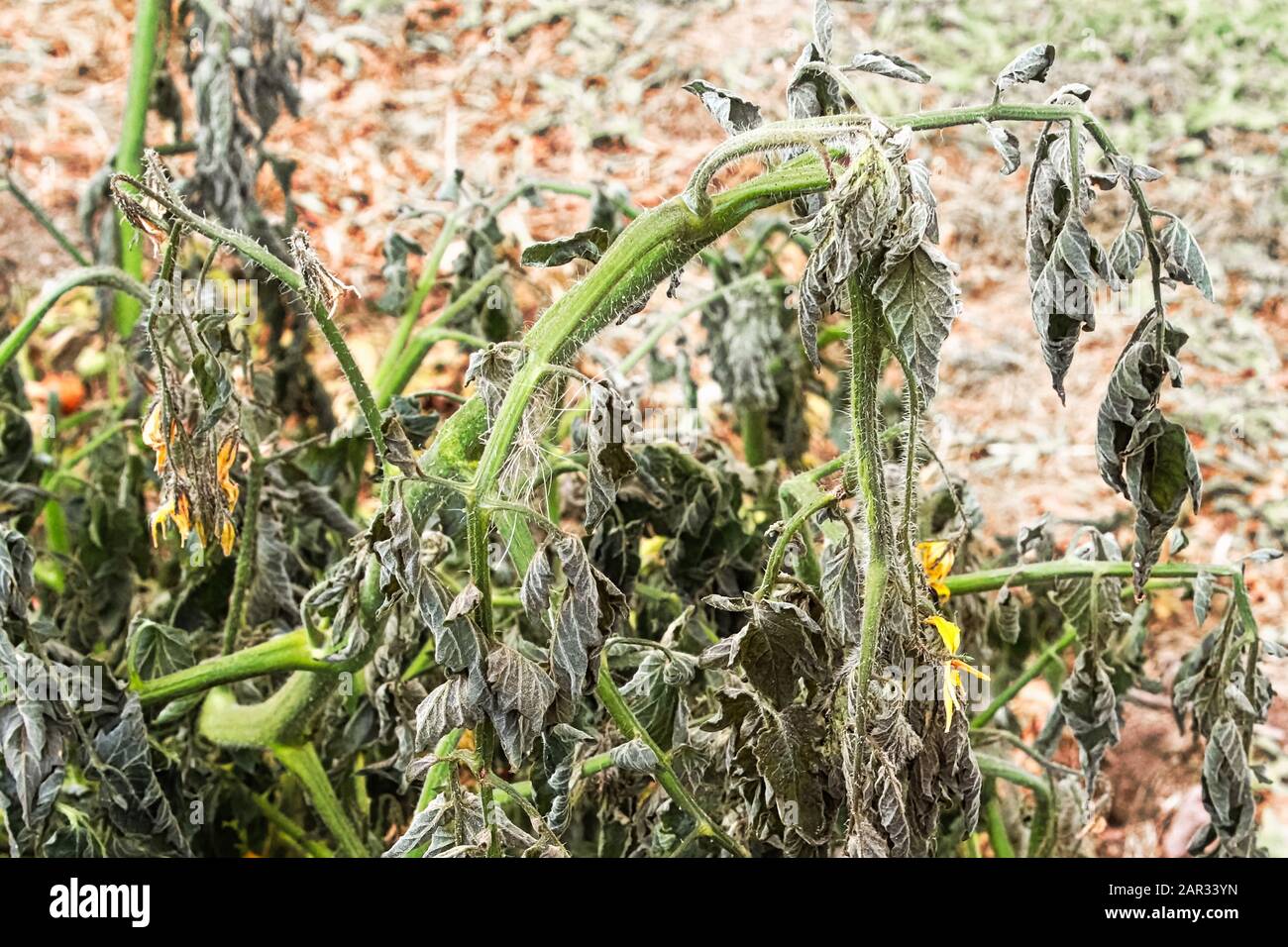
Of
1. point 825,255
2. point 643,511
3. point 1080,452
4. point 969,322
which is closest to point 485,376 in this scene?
point 825,255

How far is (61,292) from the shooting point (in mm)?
1300

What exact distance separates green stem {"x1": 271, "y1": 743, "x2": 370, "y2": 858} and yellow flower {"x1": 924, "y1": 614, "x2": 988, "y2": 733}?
0.78 metres

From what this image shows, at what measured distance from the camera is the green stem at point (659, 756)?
1.16 meters

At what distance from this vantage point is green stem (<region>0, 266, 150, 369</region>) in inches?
49.9

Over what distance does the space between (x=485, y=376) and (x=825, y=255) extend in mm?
263

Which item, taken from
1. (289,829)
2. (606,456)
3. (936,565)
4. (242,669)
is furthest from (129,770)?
(936,565)

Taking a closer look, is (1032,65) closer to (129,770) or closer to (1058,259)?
(1058,259)

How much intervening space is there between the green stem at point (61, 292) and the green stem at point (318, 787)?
1.70ft

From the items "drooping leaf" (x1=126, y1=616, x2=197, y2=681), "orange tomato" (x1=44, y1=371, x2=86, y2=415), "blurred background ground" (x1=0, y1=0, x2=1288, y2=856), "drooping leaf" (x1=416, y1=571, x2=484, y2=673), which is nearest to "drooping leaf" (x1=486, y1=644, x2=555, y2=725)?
"drooping leaf" (x1=416, y1=571, x2=484, y2=673)

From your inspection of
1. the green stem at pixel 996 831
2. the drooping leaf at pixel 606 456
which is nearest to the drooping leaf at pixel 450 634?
the drooping leaf at pixel 606 456

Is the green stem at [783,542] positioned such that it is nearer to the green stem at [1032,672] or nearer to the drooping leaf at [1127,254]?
the drooping leaf at [1127,254]

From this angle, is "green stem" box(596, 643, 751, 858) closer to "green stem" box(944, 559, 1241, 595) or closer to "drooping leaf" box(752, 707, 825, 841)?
"drooping leaf" box(752, 707, 825, 841)

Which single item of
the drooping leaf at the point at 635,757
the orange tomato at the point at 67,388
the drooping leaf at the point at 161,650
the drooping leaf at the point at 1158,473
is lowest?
the drooping leaf at the point at 635,757

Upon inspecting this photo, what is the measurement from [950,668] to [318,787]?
81 centimetres
